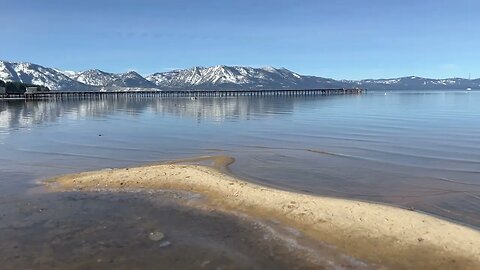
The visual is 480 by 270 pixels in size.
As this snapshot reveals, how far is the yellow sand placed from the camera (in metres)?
9.57

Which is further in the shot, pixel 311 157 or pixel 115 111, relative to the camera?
pixel 115 111

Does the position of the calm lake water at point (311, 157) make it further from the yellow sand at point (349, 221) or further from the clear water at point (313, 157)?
the yellow sand at point (349, 221)

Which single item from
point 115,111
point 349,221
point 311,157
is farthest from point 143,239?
point 115,111

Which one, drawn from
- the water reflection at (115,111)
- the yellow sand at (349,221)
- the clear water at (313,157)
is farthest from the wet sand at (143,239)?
the water reflection at (115,111)

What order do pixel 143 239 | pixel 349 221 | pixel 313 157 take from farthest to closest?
1. pixel 313 157
2. pixel 349 221
3. pixel 143 239

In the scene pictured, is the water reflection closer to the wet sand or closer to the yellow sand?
the yellow sand

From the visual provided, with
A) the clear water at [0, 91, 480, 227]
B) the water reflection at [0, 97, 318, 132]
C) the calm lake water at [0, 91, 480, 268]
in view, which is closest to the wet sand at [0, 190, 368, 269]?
the calm lake water at [0, 91, 480, 268]

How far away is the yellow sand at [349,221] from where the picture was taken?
957cm

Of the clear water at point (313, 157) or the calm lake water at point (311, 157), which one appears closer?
the calm lake water at point (311, 157)

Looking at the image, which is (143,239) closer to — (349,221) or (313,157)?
(349,221)

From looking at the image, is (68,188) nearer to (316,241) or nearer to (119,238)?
(119,238)

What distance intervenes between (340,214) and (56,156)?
18.1 meters

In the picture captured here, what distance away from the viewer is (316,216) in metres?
12.1

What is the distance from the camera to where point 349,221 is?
11.7m
